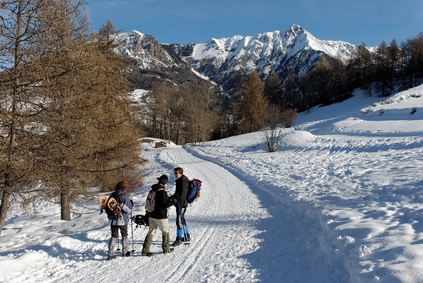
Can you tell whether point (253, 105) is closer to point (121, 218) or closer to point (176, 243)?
point (176, 243)

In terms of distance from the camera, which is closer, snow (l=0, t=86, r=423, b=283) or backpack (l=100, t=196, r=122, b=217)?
snow (l=0, t=86, r=423, b=283)

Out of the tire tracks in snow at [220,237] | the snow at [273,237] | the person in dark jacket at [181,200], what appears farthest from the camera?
the person in dark jacket at [181,200]

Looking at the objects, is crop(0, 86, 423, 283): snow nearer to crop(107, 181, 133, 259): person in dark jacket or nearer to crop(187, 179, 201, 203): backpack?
crop(107, 181, 133, 259): person in dark jacket

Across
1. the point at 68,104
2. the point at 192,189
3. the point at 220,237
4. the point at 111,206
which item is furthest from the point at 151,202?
the point at 68,104

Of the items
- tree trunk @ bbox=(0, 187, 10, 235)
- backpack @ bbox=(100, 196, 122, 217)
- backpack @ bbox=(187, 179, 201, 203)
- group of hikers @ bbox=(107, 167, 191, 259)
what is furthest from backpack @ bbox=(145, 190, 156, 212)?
tree trunk @ bbox=(0, 187, 10, 235)

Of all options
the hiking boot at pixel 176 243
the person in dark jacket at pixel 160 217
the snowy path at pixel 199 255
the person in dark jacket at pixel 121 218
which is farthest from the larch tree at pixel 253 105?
the person in dark jacket at pixel 121 218

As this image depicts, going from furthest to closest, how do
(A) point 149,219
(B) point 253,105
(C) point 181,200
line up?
1. (B) point 253,105
2. (C) point 181,200
3. (A) point 149,219

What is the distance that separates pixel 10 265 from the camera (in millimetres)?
5352

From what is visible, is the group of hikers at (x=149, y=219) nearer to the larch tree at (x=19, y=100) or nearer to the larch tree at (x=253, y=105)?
the larch tree at (x=19, y=100)

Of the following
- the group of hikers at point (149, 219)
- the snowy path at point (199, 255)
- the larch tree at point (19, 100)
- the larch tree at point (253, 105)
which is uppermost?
the larch tree at point (253, 105)

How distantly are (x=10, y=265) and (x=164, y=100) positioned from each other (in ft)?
161

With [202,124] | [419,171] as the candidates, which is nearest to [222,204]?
[419,171]

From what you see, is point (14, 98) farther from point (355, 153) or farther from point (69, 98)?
point (355, 153)

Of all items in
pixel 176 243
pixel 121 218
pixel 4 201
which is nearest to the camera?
pixel 121 218
